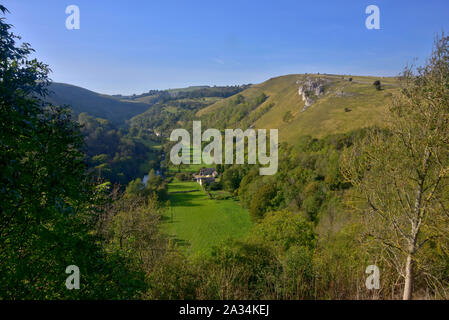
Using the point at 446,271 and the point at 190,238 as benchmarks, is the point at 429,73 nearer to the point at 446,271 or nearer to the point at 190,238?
the point at 446,271

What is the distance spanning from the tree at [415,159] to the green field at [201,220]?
27186 mm

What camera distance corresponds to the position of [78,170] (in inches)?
224

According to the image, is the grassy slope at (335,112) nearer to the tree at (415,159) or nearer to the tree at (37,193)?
the tree at (415,159)

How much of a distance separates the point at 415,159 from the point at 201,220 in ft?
150

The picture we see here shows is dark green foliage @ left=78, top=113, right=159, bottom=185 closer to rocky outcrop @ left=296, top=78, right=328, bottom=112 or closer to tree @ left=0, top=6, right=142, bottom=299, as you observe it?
tree @ left=0, top=6, right=142, bottom=299

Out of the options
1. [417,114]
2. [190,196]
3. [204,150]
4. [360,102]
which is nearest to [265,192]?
[190,196]

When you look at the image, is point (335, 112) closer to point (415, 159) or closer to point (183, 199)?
point (183, 199)

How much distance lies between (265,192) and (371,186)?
3925 cm

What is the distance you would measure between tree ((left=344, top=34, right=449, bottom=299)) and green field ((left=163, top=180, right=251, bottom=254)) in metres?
27.2

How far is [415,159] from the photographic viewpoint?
7.57m

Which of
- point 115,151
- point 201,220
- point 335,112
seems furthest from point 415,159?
point 115,151

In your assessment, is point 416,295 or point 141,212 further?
point 141,212

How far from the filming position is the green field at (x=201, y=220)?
39.7 m

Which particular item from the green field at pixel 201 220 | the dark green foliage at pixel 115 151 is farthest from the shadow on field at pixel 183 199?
Result: the dark green foliage at pixel 115 151
